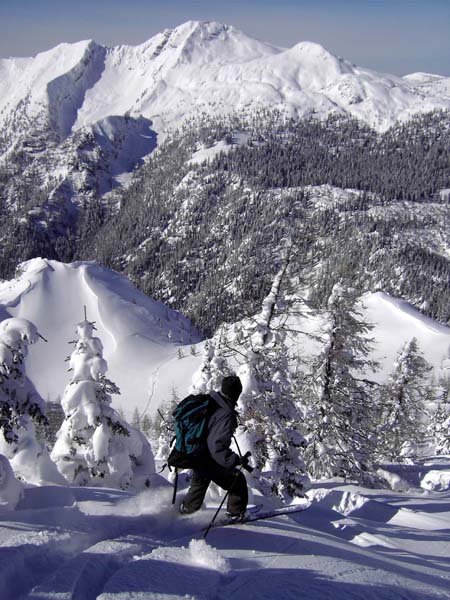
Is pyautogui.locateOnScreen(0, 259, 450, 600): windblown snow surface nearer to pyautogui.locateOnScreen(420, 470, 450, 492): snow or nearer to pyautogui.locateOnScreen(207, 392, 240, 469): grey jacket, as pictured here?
pyautogui.locateOnScreen(207, 392, 240, 469): grey jacket

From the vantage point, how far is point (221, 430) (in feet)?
19.9

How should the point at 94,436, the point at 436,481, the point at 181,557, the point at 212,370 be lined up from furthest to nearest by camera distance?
1. the point at 436,481
2. the point at 212,370
3. the point at 94,436
4. the point at 181,557

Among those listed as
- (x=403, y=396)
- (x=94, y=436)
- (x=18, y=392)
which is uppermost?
(x=18, y=392)

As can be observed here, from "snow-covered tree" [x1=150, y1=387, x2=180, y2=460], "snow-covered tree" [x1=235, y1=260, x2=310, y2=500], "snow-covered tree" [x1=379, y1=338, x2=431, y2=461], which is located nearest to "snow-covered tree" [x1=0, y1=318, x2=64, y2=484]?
"snow-covered tree" [x1=150, y1=387, x2=180, y2=460]

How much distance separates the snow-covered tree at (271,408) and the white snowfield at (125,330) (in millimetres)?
76824

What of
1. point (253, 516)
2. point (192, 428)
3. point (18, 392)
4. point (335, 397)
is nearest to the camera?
point (192, 428)

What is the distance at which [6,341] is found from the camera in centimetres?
875

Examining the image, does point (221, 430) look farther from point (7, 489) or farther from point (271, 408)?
point (271, 408)

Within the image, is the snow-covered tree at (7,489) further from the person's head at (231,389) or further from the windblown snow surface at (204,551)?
the person's head at (231,389)

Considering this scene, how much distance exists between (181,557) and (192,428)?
1.44 m

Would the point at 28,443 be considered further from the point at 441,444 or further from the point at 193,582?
the point at 441,444

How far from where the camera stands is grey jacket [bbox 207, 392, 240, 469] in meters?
6.05

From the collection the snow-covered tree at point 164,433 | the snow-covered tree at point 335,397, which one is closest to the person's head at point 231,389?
the snow-covered tree at point 164,433

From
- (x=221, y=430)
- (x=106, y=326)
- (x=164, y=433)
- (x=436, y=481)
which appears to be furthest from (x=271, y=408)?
(x=106, y=326)
